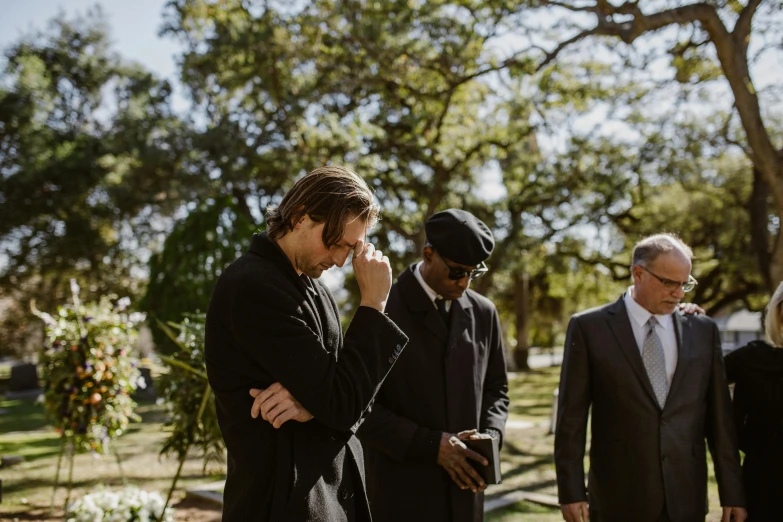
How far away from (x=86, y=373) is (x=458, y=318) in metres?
4.82

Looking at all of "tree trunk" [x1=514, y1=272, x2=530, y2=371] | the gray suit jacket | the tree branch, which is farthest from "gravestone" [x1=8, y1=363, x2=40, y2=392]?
the gray suit jacket

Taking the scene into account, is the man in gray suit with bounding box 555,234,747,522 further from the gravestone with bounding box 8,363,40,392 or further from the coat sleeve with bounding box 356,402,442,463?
the gravestone with bounding box 8,363,40,392

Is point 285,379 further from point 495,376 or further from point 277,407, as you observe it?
point 495,376

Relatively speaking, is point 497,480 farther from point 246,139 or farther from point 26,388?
point 26,388

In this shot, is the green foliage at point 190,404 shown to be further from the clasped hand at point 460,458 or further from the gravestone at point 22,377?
the gravestone at point 22,377

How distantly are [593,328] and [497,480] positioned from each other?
1.04m

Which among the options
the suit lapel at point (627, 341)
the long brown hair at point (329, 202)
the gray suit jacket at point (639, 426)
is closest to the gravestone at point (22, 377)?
the gray suit jacket at point (639, 426)

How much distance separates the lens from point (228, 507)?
2297 mm

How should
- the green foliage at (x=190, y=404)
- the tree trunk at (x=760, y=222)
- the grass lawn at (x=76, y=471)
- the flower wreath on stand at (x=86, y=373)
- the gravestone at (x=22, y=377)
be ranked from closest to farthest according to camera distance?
the green foliage at (x=190, y=404) → the flower wreath on stand at (x=86, y=373) → the grass lawn at (x=76, y=471) → the tree trunk at (x=760, y=222) → the gravestone at (x=22, y=377)

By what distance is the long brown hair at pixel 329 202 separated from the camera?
7.52 ft

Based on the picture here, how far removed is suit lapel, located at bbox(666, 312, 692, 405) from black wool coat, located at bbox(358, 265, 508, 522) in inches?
35.6

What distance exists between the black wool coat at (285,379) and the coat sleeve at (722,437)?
2.18 meters

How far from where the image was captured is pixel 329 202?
2.29 meters

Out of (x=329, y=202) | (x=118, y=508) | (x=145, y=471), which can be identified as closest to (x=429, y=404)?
(x=329, y=202)
